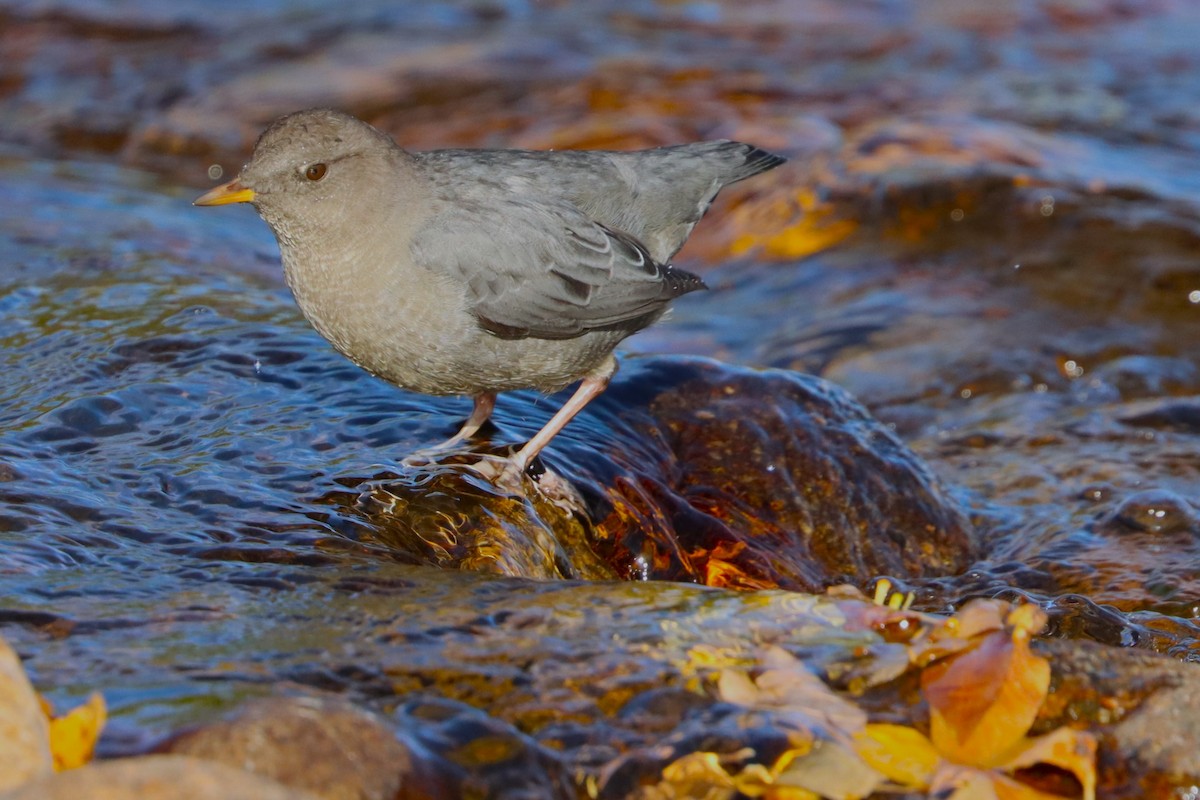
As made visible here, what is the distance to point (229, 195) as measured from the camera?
4.25m

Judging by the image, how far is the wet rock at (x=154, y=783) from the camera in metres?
2.16

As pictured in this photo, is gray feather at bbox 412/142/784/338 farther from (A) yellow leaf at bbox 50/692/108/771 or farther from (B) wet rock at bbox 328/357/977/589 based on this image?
(A) yellow leaf at bbox 50/692/108/771

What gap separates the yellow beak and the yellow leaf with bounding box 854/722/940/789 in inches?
98.3

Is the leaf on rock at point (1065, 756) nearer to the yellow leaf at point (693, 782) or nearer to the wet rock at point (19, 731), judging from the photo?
the yellow leaf at point (693, 782)

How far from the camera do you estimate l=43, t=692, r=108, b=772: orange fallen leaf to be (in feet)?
8.08

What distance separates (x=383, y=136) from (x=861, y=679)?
2475 mm

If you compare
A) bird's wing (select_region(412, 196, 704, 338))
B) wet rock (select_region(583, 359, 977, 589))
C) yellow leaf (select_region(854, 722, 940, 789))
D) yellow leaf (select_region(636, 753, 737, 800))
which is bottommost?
wet rock (select_region(583, 359, 977, 589))

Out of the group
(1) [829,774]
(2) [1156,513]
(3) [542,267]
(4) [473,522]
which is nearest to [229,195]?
(3) [542,267]

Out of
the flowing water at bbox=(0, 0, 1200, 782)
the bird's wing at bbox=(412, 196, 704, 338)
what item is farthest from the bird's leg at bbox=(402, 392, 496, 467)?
the bird's wing at bbox=(412, 196, 704, 338)

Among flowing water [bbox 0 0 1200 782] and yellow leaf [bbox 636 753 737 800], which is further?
flowing water [bbox 0 0 1200 782]

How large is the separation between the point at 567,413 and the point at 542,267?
54cm

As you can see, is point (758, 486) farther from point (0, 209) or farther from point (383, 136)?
point (0, 209)

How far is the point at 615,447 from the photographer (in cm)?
498

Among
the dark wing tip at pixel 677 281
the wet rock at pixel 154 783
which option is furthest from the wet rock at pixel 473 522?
the wet rock at pixel 154 783
